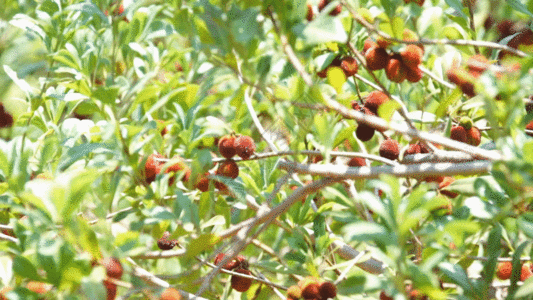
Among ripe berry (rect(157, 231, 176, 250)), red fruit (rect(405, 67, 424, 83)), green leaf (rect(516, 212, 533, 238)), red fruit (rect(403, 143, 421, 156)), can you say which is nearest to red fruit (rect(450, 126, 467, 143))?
red fruit (rect(403, 143, 421, 156))

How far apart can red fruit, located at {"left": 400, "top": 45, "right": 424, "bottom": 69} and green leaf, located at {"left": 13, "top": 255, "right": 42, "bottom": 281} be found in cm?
83

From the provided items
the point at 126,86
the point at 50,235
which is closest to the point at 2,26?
the point at 126,86

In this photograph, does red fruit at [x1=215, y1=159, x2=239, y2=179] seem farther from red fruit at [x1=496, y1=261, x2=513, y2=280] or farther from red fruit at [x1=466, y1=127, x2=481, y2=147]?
red fruit at [x1=496, y1=261, x2=513, y2=280]

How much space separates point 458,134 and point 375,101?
0.23 meters

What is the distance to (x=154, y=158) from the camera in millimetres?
1238

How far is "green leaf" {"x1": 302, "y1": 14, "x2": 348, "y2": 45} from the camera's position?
0.84 metres

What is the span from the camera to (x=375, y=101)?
1323mm

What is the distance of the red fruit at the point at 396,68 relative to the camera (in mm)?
1230

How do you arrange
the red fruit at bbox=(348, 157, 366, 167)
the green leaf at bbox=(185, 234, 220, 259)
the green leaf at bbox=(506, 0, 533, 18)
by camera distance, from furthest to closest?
the red fruit at bbox=(348, 157, 366, 167) → the green leaf at bbox=(506, 0, 533, 18) → the green leaf at bbox=(185, 234, 220, 259)

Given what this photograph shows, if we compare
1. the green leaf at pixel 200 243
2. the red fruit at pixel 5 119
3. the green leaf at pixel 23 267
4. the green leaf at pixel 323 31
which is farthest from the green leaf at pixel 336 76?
the red fruit at pixel 5 119

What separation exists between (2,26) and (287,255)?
1.38 metres

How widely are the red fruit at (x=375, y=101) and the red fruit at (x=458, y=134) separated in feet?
0.66

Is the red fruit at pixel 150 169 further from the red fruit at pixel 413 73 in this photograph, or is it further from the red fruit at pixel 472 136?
the red fruit at pixel 472 136

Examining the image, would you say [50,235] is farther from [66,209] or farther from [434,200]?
[434,200]
